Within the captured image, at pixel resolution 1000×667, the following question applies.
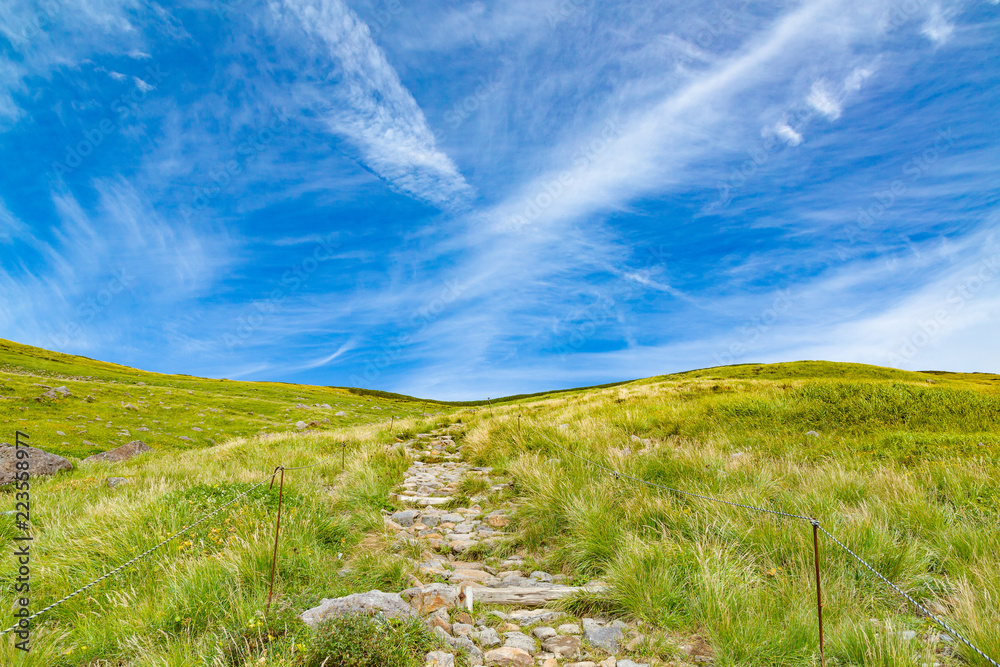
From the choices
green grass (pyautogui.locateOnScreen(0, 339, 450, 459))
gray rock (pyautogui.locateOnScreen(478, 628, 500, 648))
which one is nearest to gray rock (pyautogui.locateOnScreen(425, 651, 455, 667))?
gray rock (pyautogui.locateOnScreen(478, 628, 500, 648))

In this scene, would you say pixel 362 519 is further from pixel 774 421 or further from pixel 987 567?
pixel 774 421

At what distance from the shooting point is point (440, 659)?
3453 millimetres

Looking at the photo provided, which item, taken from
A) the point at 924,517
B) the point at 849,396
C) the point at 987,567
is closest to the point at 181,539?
the point at 987,567

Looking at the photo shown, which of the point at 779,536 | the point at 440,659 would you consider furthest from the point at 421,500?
the point at 779,536

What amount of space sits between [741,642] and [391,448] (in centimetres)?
1174

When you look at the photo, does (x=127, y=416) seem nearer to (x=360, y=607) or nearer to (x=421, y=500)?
(x=421, y=500)

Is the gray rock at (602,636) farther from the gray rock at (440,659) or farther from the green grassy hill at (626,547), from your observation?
the gray rock at (440,659)

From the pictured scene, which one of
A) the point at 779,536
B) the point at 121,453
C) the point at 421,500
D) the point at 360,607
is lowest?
the point at 360,607

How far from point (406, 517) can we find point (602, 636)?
437cm

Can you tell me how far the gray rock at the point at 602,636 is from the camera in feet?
12.4

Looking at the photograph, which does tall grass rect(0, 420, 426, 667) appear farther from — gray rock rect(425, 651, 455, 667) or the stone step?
gray rock rect(425, 651, 455, 667)

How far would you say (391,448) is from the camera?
1400 cm

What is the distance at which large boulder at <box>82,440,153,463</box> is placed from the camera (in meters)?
18.6

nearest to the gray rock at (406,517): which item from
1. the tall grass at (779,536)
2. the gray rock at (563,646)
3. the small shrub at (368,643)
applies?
the tall grass at (779,536)
